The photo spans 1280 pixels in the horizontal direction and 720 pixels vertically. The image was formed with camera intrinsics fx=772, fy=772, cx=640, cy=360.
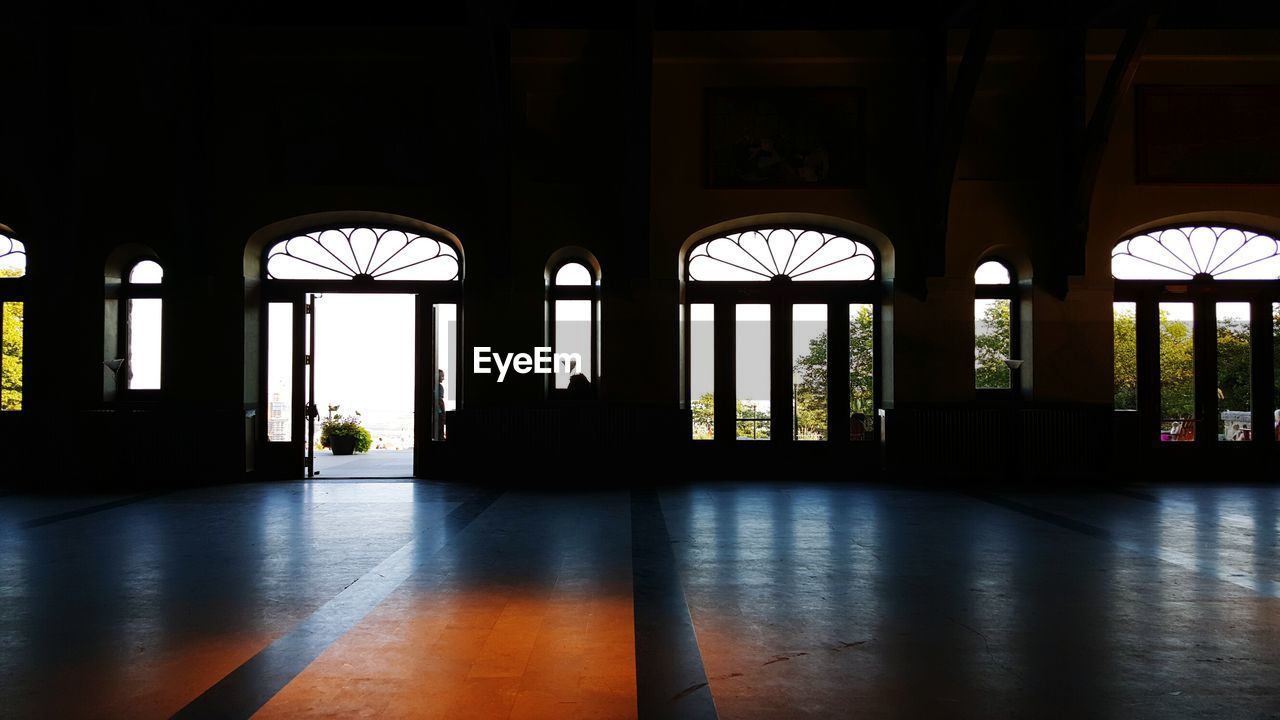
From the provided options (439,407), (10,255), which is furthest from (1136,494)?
(10,255)

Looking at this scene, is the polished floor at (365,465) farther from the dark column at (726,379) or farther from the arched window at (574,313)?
the dark column at (726,379)

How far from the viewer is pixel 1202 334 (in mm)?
10742

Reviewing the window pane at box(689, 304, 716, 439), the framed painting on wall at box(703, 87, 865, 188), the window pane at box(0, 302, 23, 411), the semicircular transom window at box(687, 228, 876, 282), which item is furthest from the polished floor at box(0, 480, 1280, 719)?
the framed painting on wall at box(703, 87, 865, 188)

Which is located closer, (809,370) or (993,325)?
(993,325)

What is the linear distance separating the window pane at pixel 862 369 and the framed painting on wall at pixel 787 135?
187 centimetres

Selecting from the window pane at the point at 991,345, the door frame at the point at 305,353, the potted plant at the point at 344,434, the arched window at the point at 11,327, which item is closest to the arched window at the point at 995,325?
the window pane at the point at 991,345

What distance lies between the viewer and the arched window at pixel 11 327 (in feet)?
33.7

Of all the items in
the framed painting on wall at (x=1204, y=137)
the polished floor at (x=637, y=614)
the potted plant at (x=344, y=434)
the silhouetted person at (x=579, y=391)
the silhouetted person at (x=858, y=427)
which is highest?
the framed painting on wall at (x=1204, y=137)

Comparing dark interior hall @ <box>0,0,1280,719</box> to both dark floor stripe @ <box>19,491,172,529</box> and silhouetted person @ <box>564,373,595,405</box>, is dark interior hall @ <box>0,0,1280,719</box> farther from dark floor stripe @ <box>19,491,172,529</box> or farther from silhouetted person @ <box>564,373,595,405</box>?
dark floor stripe @ <box>19,491,172,529</box>

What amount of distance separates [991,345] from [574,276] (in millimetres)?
5853

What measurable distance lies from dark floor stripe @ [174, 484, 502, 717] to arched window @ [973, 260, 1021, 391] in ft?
26.3

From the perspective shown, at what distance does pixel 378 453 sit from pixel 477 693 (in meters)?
12.8

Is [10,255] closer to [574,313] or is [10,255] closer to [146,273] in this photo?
[146,273]

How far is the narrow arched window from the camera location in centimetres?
1027
